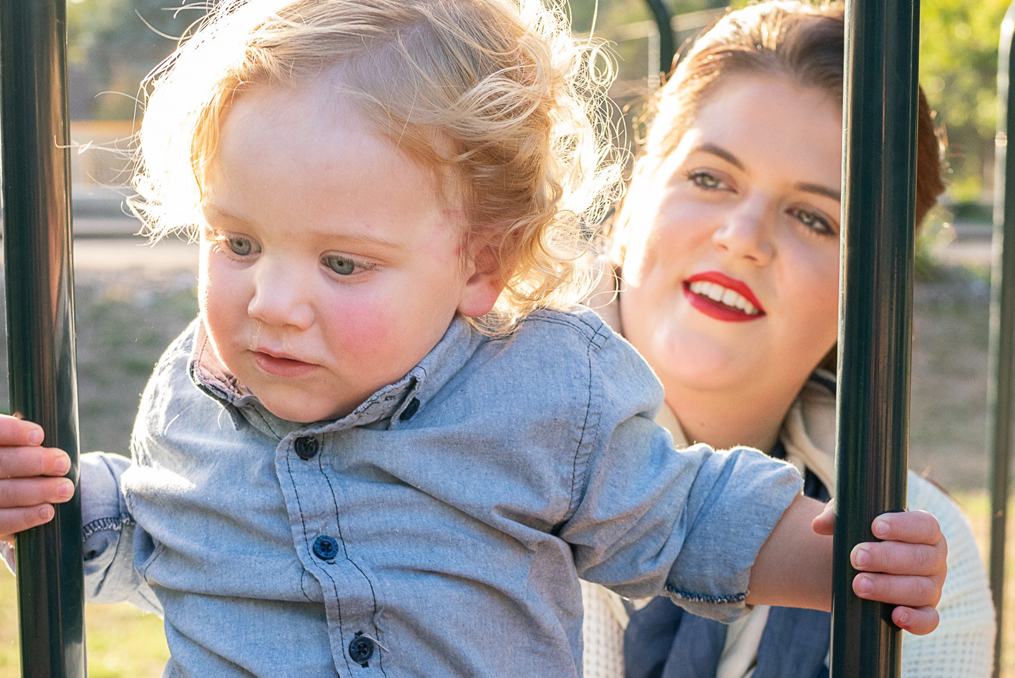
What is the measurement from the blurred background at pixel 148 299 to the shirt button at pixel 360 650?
2.40 m

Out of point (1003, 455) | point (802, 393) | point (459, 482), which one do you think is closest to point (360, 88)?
point (459, 482)

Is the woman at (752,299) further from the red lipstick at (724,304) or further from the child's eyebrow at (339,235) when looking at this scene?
the child's eyebrow at (339,235)

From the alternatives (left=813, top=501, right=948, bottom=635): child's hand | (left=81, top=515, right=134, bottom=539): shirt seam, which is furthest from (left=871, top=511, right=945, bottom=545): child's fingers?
(left=81, top=515, right=134, bottom=539): shirt seam

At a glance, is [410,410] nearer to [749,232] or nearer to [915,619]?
[915,619]

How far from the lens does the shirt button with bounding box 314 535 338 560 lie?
3.85ft

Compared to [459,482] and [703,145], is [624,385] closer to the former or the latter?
[459,482]

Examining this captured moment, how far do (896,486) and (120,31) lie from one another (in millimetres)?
9160

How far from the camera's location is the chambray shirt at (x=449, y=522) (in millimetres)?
1177

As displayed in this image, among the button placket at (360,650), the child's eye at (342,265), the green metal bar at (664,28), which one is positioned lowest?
the button placket at (360,650)

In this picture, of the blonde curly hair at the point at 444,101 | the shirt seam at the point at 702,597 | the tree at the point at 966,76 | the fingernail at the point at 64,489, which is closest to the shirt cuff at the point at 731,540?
the shirt seam at the point at 702,597

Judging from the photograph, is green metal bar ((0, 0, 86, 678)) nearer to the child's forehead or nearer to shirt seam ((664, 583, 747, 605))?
the child's forehead

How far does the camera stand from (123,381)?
643cm

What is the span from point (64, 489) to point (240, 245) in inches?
12.1

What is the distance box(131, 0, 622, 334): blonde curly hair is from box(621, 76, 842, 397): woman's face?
400 millimetres
